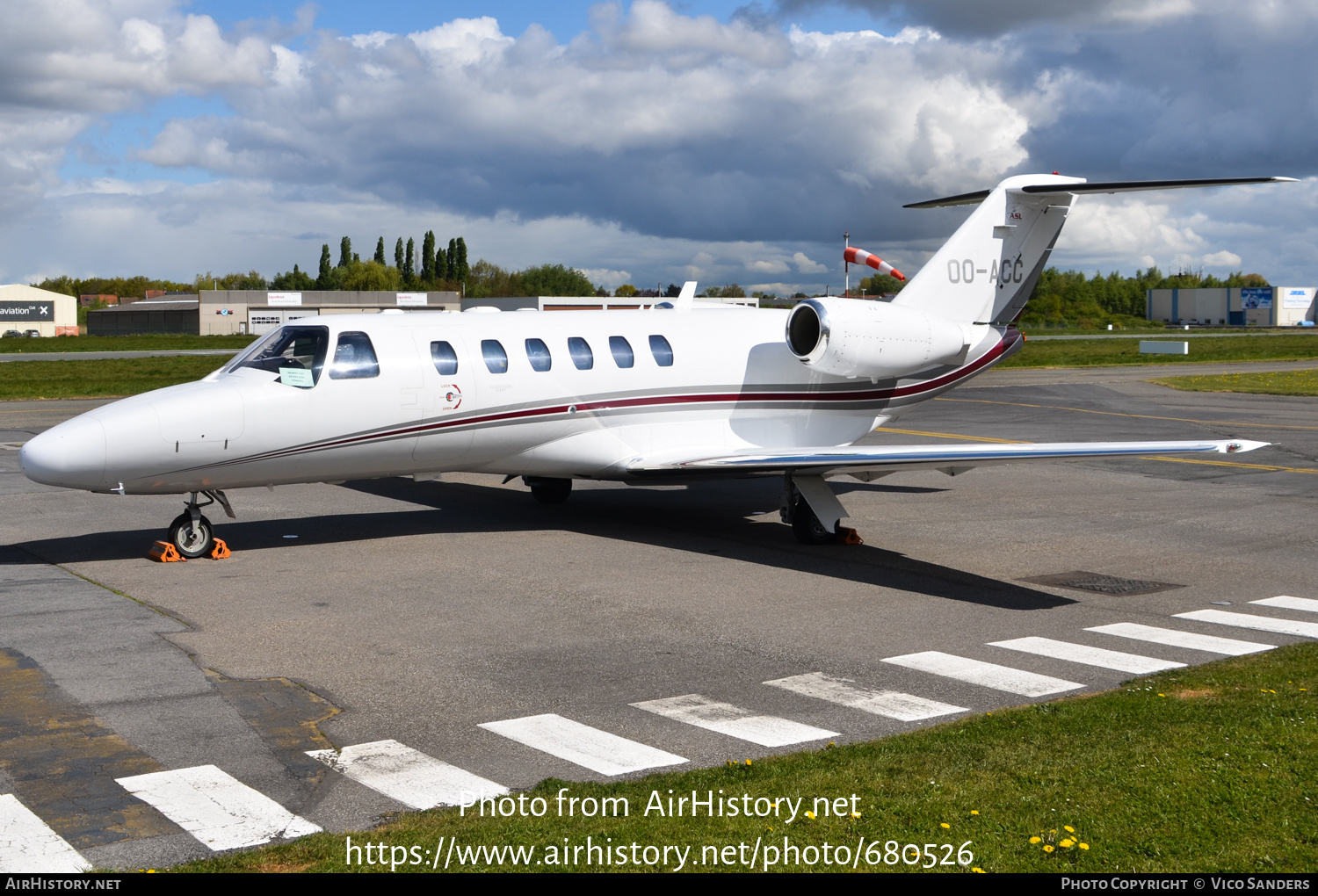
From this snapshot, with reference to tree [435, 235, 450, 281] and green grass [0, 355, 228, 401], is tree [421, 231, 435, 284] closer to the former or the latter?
tree [435, 235, 450, 281]

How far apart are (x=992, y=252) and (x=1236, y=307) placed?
15705cm

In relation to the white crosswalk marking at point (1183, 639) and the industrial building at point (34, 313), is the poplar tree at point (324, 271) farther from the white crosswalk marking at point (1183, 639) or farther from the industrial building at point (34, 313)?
the white crosswalk marking at point (1183, 639)

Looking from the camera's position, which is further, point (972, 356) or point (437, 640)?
point (972, 356)

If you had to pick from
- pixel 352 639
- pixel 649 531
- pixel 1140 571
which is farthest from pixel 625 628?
pixel 1140 571

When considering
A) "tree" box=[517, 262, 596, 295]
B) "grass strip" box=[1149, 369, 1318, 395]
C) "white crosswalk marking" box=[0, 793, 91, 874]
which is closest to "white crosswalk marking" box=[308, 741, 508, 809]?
"white crosswalk marking" box=[0, 793, 91, 874]

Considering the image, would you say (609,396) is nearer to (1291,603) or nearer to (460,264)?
(1291,603)

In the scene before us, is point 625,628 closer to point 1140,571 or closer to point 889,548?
point 889,548

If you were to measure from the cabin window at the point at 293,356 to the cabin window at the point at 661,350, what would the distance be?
15.3 ft

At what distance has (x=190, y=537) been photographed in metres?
14.5

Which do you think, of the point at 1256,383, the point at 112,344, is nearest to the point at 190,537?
the point at 1256,383

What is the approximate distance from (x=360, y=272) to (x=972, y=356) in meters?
129

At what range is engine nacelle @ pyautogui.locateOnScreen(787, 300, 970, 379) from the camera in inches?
682

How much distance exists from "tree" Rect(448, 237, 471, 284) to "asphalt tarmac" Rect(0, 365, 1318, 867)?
122 metres

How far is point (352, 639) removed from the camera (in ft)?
35.9
